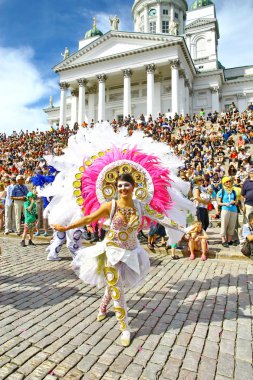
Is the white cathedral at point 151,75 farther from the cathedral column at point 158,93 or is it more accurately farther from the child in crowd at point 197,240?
the child in crowd at point 197,240

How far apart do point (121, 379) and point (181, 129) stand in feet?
75.5

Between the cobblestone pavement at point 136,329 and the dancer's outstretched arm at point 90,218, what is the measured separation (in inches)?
49.7

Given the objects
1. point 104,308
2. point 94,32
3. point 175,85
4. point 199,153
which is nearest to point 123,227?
point 104,308

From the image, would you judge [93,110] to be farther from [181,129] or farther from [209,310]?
[209,310]

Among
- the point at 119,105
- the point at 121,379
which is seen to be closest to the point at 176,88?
the point at 119,105

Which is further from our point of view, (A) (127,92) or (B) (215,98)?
(B) (215,98)

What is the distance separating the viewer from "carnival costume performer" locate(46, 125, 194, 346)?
10.8 feet

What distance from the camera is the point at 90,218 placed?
3.27 metres

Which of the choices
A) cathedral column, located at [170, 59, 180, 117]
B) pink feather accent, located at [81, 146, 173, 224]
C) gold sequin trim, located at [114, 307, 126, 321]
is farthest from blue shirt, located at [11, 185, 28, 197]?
cathedral column, located at [170, 59, 180, 117]

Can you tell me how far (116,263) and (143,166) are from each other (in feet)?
4.10

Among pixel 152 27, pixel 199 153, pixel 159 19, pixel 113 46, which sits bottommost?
pixel 199 153

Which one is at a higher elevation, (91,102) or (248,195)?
(91,102)

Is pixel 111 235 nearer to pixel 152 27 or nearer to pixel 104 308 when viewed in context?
pixel 104 308

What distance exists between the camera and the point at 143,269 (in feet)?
11.4
